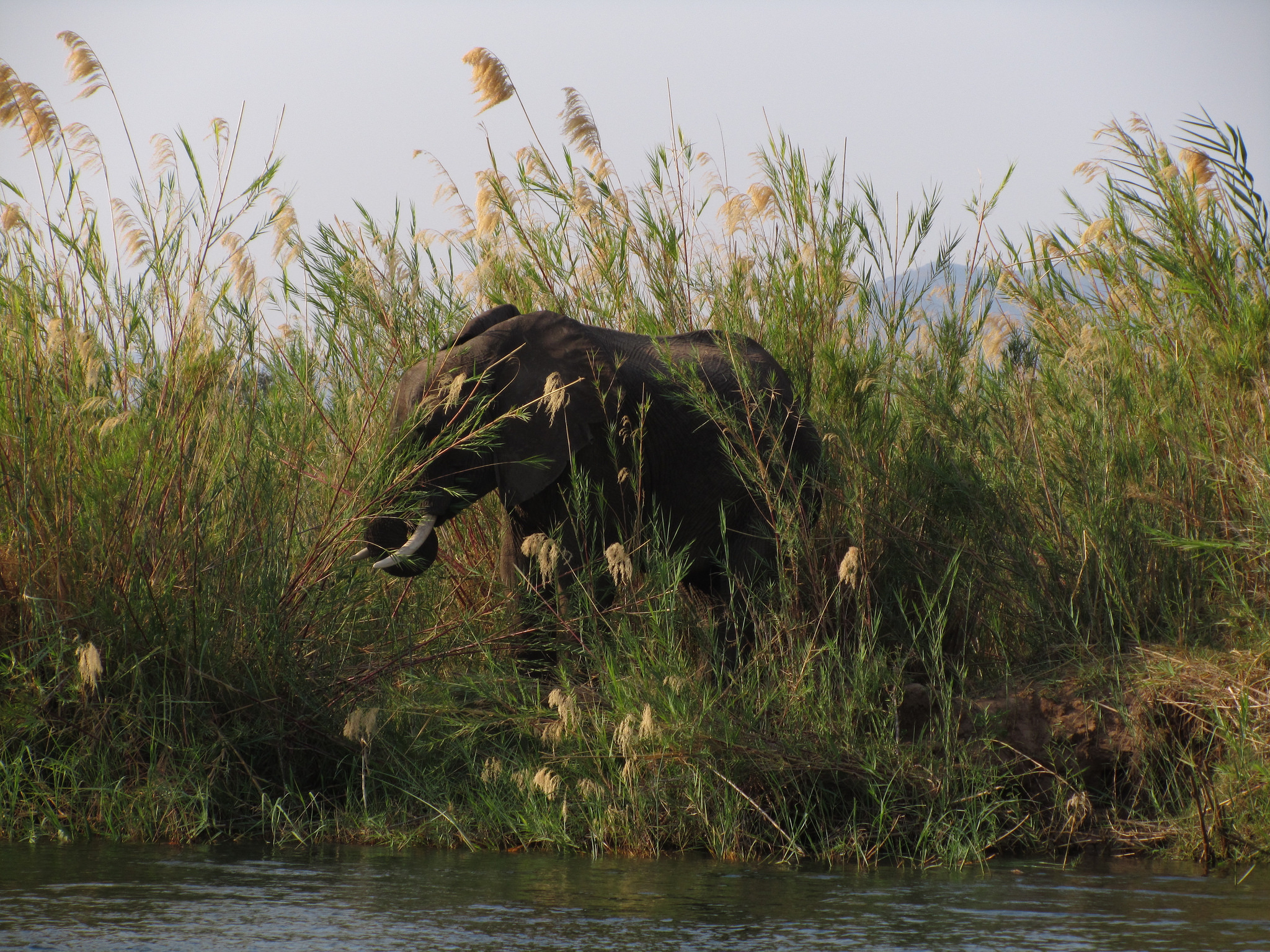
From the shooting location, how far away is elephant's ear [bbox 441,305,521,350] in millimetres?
5719

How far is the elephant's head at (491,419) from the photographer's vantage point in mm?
→ 5352

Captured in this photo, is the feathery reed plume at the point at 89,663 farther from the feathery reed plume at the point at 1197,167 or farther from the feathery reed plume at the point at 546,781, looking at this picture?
the feathery reed plume at the point at 1197,167

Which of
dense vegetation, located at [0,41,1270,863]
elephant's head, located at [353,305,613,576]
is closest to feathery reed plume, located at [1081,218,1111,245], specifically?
dense vegetation, located at [0,41,1270,863]

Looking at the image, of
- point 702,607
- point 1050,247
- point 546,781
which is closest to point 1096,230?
point 1050,247

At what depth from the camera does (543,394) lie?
18.1ft

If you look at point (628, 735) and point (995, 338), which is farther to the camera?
point (995, 338)

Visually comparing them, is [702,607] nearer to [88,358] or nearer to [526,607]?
[526,607]

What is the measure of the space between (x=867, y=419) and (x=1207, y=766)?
7.60 feet

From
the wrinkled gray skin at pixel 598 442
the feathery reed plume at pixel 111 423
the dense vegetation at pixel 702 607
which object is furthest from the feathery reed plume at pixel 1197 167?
the feathery reed plume at pixel 111 423

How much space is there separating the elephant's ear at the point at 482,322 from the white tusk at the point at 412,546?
30.6 inches

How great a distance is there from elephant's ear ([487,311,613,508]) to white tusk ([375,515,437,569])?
0.35 m

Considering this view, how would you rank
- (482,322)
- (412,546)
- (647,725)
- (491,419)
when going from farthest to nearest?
(482,322) → (491,419) → (412,546) → (647,725)

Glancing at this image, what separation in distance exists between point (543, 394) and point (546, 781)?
2.00 meters

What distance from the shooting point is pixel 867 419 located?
6203 mm
